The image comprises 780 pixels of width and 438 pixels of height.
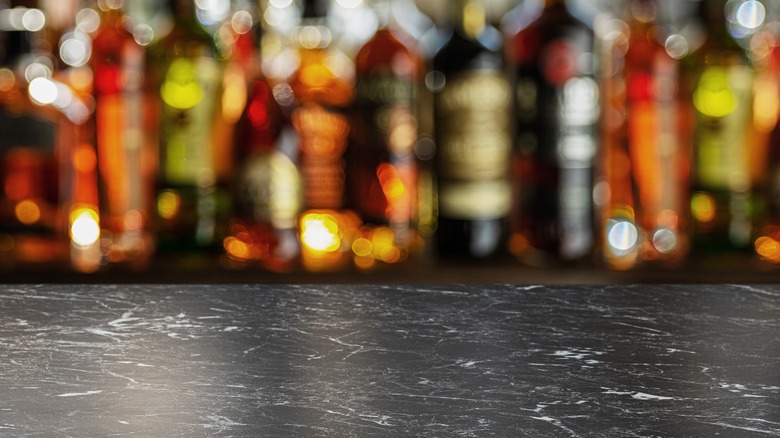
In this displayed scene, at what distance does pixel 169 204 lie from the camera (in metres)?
1.10

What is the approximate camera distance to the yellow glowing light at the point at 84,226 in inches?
44.3

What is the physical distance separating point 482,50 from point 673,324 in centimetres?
65

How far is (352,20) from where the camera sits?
1.24 m

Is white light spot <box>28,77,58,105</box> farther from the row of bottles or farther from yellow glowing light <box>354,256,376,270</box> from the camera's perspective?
yellow glowing light <box>354,256,376,270</box>

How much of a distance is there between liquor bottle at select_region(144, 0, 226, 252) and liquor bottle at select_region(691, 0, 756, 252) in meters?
0.48

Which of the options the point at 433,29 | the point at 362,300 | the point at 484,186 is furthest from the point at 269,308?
the point at 433,29

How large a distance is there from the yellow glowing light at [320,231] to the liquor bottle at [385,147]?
0.9 inches

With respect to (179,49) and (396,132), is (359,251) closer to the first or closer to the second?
(396,132)

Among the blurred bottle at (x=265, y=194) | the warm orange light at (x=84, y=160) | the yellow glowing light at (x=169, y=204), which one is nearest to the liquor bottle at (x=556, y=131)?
the blurred bottle at (x=265, y=194)

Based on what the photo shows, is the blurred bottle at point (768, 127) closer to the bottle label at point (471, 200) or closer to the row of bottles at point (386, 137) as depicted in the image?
the row of bottles at point (386, 137)

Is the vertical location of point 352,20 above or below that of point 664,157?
above

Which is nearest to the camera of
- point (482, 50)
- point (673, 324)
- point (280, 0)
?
point (673, 324)

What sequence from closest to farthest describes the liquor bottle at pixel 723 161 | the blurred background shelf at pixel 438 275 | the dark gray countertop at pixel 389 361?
the dark gray countertop at pixel 389 361 → the blurred background shelf at pixel 438 275 → the liquor bottle at pixel 723 161

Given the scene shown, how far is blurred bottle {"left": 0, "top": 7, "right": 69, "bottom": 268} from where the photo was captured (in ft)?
3.61
